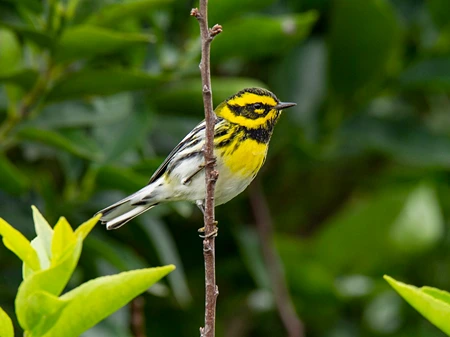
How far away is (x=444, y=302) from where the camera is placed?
1422mm

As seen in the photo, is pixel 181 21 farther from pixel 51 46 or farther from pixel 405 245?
pixel 405 245

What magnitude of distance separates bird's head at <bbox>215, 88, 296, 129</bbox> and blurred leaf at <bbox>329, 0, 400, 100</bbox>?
2.55 ft

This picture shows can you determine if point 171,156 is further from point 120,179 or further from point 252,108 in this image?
point 252,108

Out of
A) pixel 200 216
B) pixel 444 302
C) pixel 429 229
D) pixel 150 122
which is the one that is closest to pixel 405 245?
pixel 429 229

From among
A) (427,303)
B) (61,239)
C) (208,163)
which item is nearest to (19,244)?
(61,239)

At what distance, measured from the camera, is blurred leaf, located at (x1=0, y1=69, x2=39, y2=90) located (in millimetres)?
2525

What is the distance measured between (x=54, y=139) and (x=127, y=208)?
312mm

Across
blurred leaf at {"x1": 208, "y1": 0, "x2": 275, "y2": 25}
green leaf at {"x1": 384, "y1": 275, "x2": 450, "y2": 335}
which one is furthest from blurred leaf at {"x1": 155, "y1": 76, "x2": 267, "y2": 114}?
green leaf at {"x1": 384, "y1": 275, "x2": 450, "y2": 335}

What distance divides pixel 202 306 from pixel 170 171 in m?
1.03

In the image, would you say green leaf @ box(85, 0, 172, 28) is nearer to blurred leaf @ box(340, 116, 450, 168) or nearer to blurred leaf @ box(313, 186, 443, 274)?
blurred leaf @ box(340, 116, 450, 168)

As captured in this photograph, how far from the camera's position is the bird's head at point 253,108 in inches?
94.7

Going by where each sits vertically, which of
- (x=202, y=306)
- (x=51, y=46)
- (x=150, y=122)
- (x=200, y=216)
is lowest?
(x=202, y=306)

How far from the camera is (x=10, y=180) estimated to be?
2518 millimetres

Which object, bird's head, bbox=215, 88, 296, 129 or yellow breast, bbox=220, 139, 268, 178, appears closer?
yellow breast, bbox=220, 139, 268, 178
